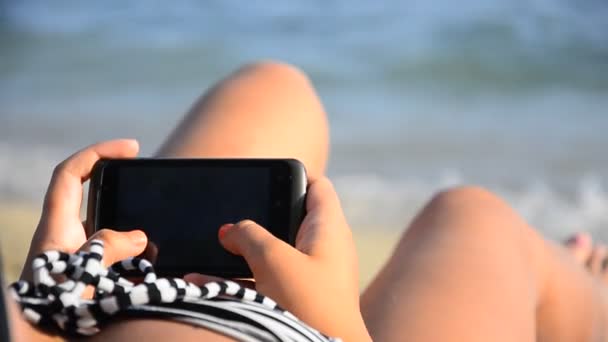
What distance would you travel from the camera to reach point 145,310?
1.55 ft

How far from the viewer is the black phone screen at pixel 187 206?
63 cm

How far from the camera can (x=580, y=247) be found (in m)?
1.28

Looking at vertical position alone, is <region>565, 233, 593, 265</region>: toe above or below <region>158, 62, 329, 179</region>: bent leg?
below

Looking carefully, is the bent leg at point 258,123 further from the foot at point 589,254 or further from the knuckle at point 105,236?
the foot at point 589,254

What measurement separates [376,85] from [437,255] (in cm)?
114

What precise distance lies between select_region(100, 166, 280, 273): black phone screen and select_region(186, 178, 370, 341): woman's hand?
0.04 metres

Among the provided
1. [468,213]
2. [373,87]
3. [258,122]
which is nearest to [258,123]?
[258,122]

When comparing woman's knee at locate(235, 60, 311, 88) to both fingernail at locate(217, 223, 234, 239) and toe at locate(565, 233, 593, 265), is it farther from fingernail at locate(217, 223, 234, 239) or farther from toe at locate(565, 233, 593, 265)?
toe at locate(565, 233, 593, 265)

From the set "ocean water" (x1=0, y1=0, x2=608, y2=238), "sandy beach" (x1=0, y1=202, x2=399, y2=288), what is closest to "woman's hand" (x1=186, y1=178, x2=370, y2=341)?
"sandy beach" (x1=0, y1=202, x2=399, y2=288)

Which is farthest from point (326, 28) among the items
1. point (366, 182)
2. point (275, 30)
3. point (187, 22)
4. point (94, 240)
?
point (94, 240)

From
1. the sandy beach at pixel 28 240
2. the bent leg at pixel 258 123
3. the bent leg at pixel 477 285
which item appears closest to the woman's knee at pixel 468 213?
the bent leg at pixel 477 285

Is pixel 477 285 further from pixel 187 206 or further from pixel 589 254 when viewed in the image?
pixel 589 254

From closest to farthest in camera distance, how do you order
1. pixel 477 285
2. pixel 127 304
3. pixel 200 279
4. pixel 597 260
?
pixel 127 304, pixel 200 279, pixel 477 285, pixel 597 260

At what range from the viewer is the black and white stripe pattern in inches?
18.2
